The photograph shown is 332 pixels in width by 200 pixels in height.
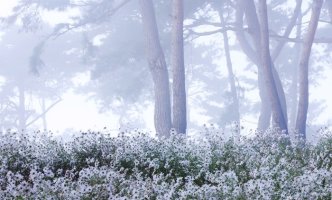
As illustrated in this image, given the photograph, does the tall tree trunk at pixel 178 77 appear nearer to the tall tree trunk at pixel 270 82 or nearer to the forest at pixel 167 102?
the forest at pixel 167 102

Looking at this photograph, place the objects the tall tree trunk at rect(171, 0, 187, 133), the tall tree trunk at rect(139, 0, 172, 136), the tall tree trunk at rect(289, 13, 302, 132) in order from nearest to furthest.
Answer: the tall tree trunk at rect(171, 0, 187, 133) < the tall tree trunk at rect(139, 0, 172, 136) < the tall tree trunk at rect(289, 13, 302, 132)

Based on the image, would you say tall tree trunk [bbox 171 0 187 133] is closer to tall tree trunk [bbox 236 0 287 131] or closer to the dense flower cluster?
tall tree trunk [bbox 236 0 287 131]

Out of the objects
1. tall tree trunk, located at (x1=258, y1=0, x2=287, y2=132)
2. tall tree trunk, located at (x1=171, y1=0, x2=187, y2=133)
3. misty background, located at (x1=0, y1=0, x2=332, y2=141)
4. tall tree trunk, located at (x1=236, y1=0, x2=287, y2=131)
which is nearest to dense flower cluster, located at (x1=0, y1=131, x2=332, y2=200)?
tall tree trunk, located at (x1=171, y1=0, x2=187, y2=133)

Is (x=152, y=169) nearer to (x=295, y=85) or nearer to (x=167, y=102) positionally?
(x=167, y=102)

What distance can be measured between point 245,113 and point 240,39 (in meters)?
25.2

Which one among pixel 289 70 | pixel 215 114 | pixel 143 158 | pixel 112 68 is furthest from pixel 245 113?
pixel 143 158

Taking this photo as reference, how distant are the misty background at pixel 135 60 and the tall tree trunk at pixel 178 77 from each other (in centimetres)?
534

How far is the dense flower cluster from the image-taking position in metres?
6.04

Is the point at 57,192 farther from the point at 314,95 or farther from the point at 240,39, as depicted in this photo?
the point at 314,95

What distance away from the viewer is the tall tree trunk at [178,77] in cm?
1805

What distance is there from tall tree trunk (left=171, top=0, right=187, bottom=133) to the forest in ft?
0.11

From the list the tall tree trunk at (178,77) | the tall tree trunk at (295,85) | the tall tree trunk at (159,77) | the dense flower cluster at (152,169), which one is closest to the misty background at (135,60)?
the tall tree trunk at (295,85)

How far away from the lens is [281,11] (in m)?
37.1

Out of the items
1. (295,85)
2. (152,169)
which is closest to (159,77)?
(152,169)
